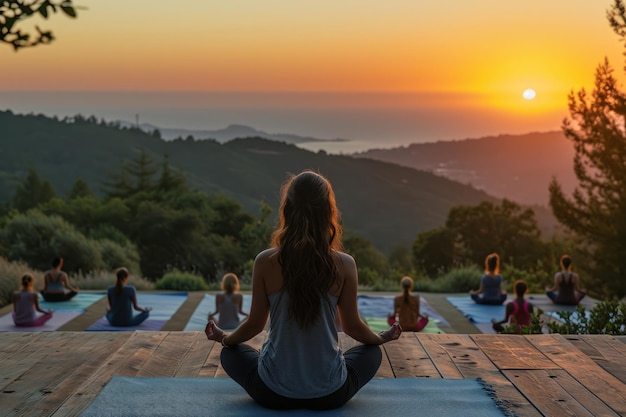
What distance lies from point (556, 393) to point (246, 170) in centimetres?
6589

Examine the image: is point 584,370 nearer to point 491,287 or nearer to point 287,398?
point 287,398

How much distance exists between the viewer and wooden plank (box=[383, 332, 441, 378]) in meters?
3.90

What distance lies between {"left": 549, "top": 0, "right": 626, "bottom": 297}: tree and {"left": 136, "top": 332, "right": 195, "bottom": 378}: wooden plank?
14.3 metres

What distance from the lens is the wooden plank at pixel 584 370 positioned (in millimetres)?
3518

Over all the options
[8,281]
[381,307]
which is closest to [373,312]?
[381,307]

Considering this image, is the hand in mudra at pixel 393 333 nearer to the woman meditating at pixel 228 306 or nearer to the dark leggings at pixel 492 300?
the woman meditating at pixel 228 306

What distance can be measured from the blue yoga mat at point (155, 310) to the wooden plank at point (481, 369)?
4.41m

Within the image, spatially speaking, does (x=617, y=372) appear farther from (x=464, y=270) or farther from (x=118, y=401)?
(x=464, y=270)

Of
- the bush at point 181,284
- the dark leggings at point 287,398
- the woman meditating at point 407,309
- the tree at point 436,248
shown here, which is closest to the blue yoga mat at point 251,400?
the dark leggings at point 287,398

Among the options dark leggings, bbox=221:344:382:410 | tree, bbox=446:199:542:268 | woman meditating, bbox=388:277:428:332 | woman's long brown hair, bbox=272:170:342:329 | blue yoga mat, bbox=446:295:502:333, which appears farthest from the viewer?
tree, bbox=446:199:542:268

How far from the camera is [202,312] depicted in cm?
943

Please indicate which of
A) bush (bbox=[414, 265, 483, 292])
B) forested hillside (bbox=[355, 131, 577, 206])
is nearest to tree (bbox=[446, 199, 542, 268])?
bush (bbox=[414, 265, 483, 292])

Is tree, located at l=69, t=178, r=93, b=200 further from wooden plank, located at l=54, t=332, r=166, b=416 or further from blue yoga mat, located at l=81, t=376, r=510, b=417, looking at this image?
blue yoga mat, located at l=81, t=376, r=510, b=417

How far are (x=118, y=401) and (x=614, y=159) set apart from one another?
16.4m
